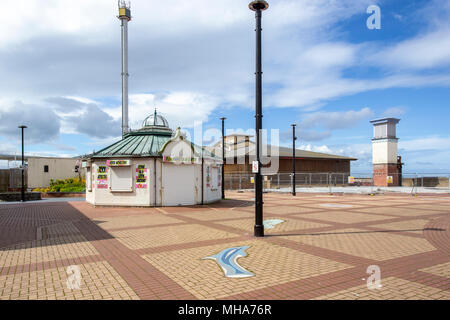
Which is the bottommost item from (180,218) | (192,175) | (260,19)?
(180,218)

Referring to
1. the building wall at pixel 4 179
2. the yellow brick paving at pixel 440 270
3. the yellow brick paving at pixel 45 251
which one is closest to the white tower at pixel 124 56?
the building wall at pixel 4 179

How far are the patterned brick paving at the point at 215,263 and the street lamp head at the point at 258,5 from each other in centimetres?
708

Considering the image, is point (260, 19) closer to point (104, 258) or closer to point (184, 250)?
point (184, 250)

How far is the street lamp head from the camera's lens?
31.1ft

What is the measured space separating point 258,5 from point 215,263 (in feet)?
24.9

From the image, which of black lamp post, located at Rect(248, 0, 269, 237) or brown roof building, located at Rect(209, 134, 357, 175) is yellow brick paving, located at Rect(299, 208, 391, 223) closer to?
black lamp post, located at Rect(248, 0, 269, 237)

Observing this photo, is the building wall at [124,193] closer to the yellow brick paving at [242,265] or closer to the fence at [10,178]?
the yellow brick paving at [242,265]

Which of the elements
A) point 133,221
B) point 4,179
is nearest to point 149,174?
point 133,221

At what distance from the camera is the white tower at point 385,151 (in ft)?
136

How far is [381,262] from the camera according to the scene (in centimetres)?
706

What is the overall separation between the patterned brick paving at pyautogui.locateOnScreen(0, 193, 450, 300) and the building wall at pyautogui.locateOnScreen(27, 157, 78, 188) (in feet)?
106

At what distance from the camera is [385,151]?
4141 centimetres
